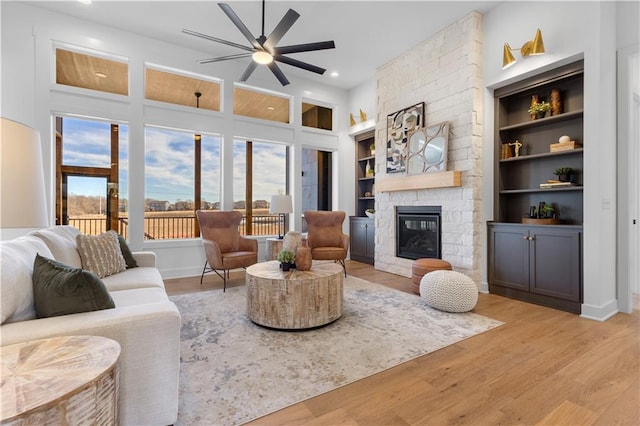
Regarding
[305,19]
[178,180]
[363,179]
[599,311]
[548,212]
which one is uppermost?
[305,19]

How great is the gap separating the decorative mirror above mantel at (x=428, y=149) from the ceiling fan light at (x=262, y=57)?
7.91ft

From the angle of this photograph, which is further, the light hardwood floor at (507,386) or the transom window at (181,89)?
the transom window at (181,89)

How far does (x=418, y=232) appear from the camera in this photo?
15.9 ft

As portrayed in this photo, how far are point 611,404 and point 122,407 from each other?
8.31 ft

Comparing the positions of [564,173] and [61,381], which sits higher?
[564,173]

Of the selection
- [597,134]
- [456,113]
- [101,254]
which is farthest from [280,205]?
[597,134]

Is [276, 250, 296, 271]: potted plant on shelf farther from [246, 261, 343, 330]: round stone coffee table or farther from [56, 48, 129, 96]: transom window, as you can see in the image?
[56, 48, 129, 96]: transom window

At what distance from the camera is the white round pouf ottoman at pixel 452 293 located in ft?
10.2

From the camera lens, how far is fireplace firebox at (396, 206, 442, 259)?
4.50m

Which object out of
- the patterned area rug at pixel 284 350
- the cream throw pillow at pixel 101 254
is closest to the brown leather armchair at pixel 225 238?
the patterned area rug at pixel 284 350

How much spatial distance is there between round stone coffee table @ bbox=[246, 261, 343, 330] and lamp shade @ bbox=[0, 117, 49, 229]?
65.4 inches

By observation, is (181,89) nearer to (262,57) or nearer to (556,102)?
(262,57)

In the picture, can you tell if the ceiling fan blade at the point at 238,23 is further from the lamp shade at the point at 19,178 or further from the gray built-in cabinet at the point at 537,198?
the gray built-in cabinet at the point at 537,198

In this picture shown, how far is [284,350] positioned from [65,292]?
1.44 meters
